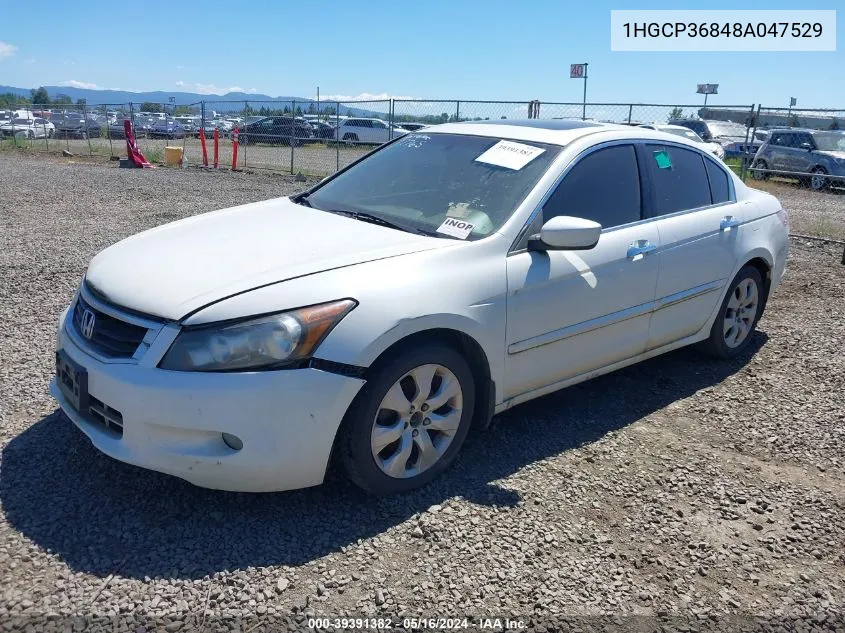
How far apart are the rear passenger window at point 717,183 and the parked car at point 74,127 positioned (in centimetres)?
2731

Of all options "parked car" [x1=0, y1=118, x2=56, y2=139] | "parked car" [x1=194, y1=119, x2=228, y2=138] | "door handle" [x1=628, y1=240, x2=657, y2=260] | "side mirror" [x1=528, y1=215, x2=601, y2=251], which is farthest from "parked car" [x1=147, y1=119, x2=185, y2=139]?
"side mirror" [x1=528, y1=215, x2=601, y2=251]

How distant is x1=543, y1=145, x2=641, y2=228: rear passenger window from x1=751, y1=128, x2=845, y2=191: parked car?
1470cm

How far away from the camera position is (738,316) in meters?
5.16

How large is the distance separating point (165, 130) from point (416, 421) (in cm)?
2953

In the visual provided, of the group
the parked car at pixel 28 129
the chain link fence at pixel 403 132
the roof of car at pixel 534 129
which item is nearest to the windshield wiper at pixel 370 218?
the roof of car at pixel 534 129

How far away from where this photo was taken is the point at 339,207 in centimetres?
409

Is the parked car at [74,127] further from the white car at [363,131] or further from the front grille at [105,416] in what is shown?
the front grille at [105,416]

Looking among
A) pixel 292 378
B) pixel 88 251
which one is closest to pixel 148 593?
pixel 292 378

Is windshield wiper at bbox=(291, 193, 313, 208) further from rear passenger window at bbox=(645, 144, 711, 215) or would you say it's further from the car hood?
rear passenger window at bbox=(645, 144, 711, 215)

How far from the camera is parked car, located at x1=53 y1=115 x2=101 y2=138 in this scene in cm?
2802

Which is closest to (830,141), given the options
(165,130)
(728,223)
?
(728,223)

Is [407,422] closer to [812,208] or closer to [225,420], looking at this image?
[225,420]

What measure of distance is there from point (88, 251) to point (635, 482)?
6.54 m

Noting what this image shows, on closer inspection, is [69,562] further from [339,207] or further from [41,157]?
[41,157]
